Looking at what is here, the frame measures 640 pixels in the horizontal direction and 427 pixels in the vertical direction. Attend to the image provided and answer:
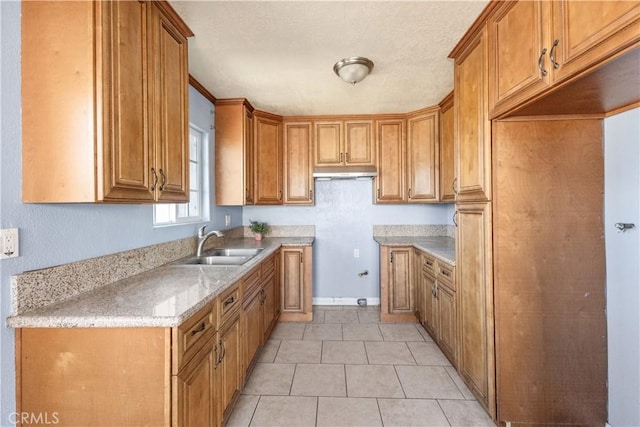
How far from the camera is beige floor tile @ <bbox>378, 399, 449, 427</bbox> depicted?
70.6 inches

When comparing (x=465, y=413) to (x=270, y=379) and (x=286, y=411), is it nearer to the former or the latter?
(x=286, y=411)

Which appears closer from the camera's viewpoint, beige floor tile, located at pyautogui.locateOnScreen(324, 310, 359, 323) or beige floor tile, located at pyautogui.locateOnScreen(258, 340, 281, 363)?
beige floor tile, located at pyautogui.locateOnScreen(258, 340, 281, 363)

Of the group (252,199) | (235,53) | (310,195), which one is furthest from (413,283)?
(235,53)

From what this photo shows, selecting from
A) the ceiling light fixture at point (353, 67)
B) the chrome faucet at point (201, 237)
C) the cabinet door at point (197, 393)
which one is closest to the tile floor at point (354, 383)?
the cabinet door at point (197, 393)

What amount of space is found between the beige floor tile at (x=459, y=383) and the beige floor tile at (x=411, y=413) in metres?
0.26

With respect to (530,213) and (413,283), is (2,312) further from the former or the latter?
(413,283)

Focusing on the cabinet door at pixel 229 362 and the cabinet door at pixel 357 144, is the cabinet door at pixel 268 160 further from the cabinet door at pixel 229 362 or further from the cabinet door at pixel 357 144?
the cabinet door at pixel 229 362

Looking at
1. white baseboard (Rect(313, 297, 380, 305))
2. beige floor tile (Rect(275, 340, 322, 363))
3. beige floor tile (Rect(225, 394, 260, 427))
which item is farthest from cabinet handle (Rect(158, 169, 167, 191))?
white baseboard (Rect(313, 297, 380, 305))

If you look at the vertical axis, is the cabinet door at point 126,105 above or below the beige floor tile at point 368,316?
above

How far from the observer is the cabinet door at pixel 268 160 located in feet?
11.2

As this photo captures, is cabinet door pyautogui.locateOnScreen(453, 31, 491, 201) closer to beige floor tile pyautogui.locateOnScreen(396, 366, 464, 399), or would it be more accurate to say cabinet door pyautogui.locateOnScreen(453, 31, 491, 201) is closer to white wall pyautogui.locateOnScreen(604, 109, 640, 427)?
white wall pyautogui.locateOnScreen(604, 109, 640, 427)

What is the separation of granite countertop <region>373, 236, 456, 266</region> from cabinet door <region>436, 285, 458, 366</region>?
0.85 feet

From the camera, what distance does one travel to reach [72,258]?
1364mm

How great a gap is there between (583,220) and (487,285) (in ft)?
2.11
